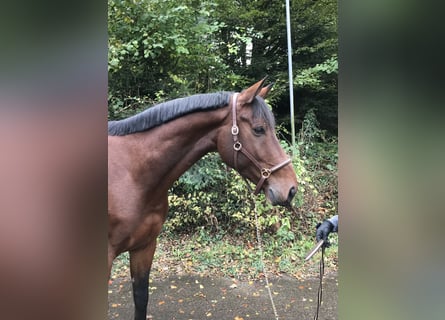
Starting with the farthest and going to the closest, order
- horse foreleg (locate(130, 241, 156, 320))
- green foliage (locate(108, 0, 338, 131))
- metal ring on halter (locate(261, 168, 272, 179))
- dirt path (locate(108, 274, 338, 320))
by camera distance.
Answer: green foliage (locate(108, 0, 338, 131)) → dirt path (locate(108, 274, 338, 320)) → horse foreleg (locate(130, 241, 156, 320)) → metal ring on halter (locate(261, 168, 272, 179))

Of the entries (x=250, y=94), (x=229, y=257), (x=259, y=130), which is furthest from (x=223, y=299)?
(x=250, y=94)

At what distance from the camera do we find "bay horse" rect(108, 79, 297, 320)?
76.9 inches

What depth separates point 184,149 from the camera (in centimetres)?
203

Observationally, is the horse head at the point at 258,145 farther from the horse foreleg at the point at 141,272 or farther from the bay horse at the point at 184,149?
the horse foreleg at the point at 141,272

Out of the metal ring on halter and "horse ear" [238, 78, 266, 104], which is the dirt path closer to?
the metal ring on halter

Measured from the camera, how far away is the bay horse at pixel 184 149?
1.95 meters

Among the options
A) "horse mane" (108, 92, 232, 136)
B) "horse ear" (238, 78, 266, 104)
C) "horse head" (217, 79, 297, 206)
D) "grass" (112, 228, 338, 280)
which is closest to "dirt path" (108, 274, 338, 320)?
"grass" (112, 228, 338, 280)

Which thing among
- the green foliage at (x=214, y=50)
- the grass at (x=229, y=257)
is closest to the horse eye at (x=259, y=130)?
the grass at (x=229, y=257)

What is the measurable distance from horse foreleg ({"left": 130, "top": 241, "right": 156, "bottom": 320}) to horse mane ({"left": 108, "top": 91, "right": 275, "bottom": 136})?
0.70 meters

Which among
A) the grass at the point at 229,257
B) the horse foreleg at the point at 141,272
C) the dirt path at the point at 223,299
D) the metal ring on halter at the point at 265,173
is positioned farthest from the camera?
the grass at the point at 229,257

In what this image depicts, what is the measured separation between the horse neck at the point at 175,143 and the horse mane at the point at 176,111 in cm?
3

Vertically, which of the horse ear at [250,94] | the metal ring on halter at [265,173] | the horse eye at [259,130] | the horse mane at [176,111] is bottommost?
the metal ring on halter at [265,173]

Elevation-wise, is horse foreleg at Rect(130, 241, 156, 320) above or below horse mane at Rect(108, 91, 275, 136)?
below
